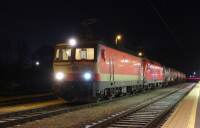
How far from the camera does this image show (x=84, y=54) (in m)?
12.7

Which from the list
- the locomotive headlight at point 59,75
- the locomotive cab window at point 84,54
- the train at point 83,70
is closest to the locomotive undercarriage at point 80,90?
the train at point 83,70

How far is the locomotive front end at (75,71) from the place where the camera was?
1238 cm

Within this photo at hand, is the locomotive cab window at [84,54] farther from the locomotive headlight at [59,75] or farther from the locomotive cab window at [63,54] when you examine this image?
the locomotive headlight at [59,75]

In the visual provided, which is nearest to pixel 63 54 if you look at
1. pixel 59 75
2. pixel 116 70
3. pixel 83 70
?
pixel 59 75

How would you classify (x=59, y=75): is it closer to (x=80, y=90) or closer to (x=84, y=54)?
(x=80, y=90)

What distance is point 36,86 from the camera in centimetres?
3200

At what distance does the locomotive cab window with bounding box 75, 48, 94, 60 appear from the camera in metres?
12.6

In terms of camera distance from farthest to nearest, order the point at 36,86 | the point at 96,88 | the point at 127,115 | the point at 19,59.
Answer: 1. the point at 19,59
2. the point at 36,86
3. the point at 96,88
4. the point at 127,115

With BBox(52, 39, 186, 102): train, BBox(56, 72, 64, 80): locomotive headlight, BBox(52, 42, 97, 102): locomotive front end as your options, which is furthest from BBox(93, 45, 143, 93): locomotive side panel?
BBox(56, 72, 64, 80): locomotive headlight

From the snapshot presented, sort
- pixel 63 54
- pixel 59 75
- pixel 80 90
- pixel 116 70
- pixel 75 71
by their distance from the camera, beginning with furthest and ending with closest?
pixel 116 70 → pixel 63 54 → pixel 59 75 → pixel 75 71 → pixel 80 90

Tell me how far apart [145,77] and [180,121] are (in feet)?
52.9

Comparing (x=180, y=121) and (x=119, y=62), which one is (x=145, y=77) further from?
(x=180, y=121)

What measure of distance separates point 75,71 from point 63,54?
1.42 m

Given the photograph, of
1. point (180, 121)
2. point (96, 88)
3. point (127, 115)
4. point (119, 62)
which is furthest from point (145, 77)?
point (180, 121)
